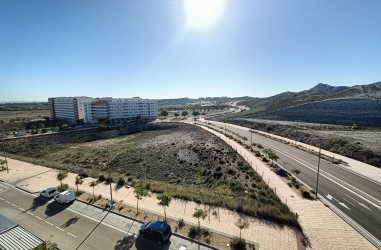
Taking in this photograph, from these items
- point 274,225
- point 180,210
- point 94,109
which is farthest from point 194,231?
point 94,109

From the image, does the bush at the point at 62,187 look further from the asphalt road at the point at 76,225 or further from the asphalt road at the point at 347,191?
the asphalt road at the point at 347,191

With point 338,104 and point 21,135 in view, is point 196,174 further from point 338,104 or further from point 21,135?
point 338,104

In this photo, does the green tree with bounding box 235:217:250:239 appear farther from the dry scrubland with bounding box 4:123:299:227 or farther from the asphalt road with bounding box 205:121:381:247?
the asphalt road with bounding box 205:121:381:247

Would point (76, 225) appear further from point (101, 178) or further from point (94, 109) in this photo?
point (94, 109)

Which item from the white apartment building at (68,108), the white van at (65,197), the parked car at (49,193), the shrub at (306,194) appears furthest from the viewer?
the white apartment building at (68,108)

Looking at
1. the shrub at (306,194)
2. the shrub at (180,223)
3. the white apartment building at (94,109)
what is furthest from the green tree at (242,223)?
the white apartment building at (94,109)

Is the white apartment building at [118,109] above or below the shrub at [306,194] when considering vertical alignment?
above
